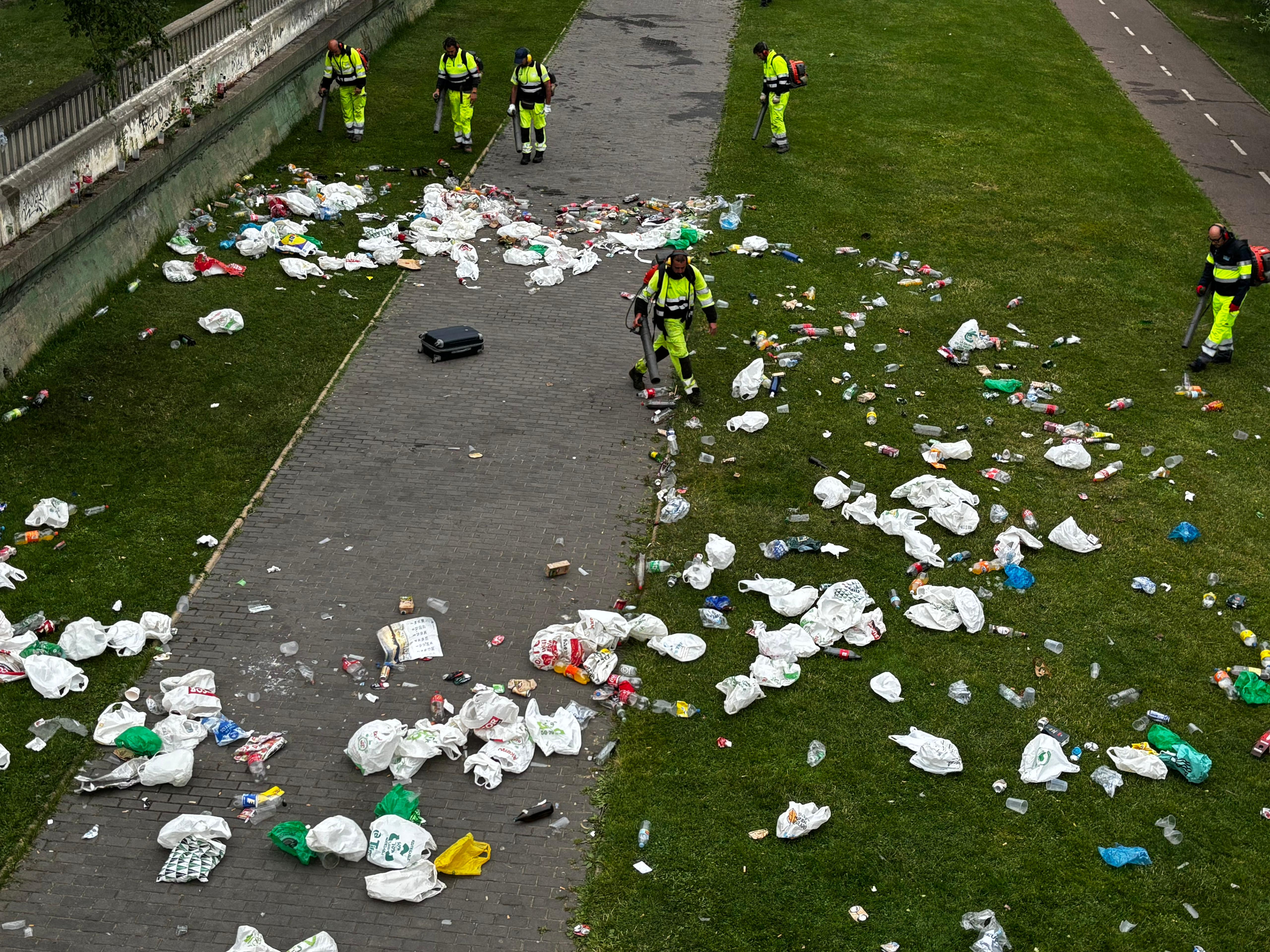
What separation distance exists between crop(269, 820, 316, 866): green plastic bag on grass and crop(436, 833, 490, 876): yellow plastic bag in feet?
2.81

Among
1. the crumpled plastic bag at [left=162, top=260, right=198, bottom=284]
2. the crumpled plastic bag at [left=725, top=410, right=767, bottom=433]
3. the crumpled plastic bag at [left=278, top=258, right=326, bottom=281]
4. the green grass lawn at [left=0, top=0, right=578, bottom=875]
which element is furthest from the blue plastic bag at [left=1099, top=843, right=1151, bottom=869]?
the crumpled plastic bag at [left=162, top=260, right=198, bottom=284]

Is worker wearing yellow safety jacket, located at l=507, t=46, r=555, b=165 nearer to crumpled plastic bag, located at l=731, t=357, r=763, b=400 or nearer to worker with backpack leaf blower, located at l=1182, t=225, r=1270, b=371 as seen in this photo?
crumpled plastic bag, located at l=731, t=357, r=763, b=400

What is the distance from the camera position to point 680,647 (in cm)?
980

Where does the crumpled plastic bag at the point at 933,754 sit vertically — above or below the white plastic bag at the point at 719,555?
below

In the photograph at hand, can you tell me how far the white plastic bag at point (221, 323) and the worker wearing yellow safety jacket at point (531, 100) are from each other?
6818 mm

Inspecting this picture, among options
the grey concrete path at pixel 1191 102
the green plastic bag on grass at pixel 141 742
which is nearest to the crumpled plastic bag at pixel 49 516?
the green plastic bag on grass at pixel 141 742

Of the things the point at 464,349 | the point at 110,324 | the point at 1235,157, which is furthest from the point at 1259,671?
the point at 1235,157

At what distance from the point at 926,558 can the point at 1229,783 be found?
3.10 meters

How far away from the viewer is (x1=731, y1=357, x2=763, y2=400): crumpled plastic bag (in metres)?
13.5

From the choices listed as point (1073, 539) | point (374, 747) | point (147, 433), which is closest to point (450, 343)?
point (147, 433)

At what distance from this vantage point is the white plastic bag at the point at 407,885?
304 inches

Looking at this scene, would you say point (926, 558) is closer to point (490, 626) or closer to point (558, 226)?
point (490, 626)

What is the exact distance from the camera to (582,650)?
9664 mm

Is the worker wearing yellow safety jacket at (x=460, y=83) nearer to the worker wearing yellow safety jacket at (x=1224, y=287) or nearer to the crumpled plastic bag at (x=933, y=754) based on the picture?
the worker wearing yellow safety jacket at (x=1224, y=287)
